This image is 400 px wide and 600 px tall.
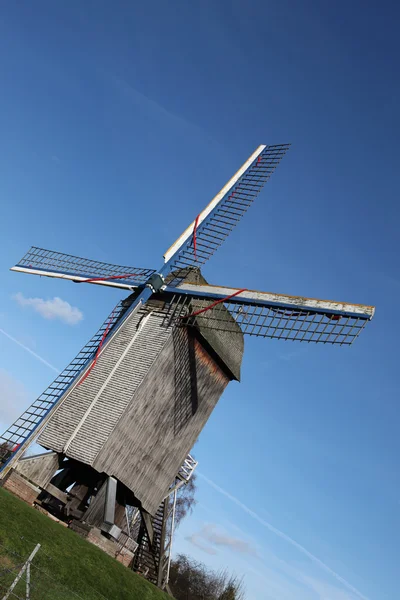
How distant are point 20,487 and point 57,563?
187 inches

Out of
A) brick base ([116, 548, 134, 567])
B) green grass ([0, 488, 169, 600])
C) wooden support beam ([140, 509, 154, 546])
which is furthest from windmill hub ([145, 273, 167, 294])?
brick base ([116, 548, 134, 567])

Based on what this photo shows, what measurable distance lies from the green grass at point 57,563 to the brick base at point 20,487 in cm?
207

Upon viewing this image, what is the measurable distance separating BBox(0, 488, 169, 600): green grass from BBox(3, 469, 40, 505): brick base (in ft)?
6.78

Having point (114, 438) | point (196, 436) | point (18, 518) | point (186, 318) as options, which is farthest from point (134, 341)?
point (18, 518)

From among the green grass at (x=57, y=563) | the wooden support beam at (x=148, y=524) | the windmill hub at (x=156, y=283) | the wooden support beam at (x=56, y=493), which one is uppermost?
the windmill hub at (x=156, y=283)

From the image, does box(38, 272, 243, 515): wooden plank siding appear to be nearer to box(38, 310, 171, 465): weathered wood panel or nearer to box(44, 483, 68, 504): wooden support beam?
box(38, 310, 171, 465): weathered wood panel

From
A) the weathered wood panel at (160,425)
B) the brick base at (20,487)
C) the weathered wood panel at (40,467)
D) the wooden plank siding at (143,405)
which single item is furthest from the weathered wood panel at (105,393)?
the brick base at (20,487)

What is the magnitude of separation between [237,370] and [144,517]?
6661 mm

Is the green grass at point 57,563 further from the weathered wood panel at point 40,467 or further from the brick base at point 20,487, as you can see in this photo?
the weathered wood panel at point 40,467

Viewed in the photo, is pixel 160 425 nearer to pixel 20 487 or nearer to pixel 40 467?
pixel 40 467

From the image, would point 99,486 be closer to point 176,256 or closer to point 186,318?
point 186,318

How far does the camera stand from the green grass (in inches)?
409

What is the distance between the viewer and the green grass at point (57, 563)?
10.4 m

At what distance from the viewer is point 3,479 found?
A: 1550 cm
